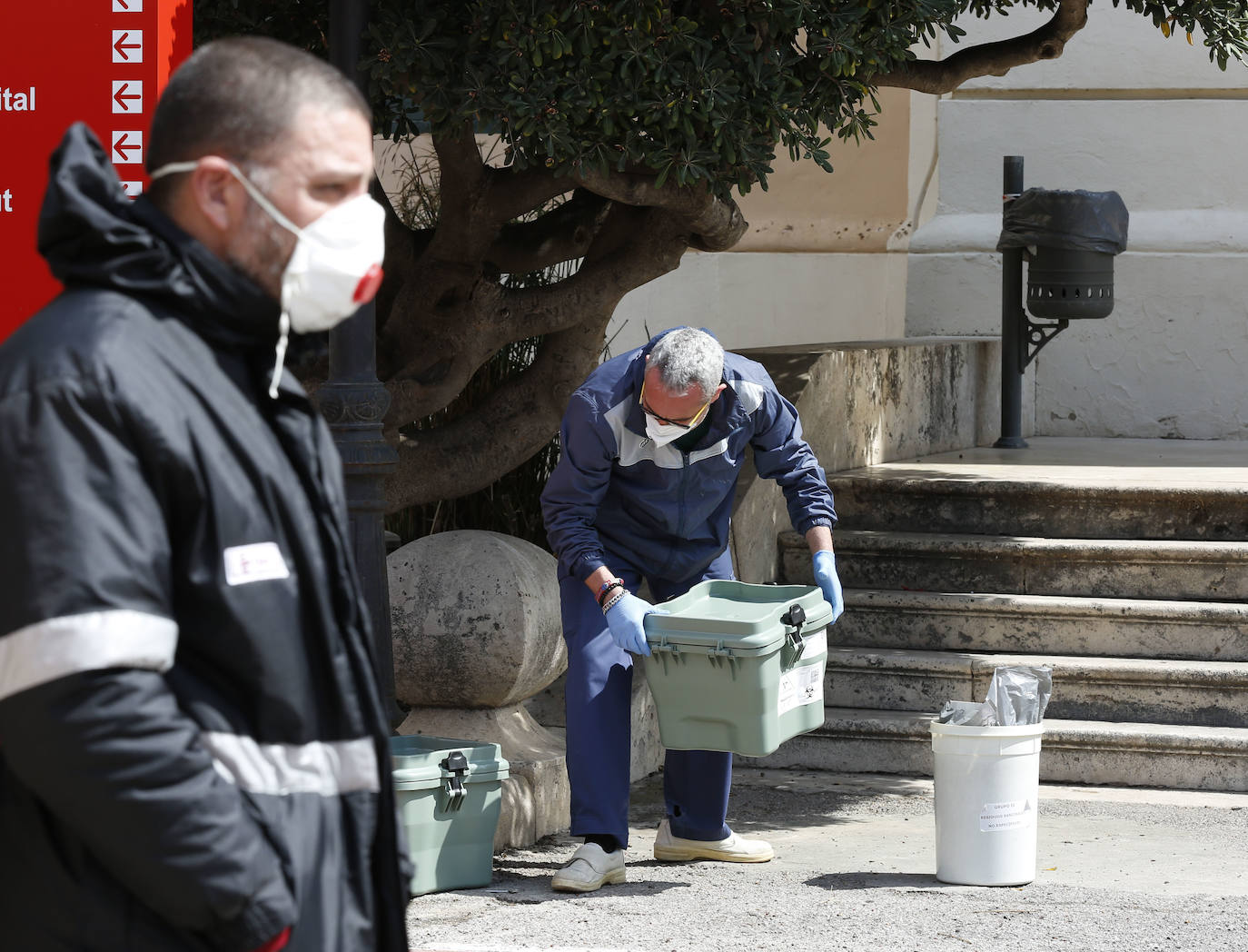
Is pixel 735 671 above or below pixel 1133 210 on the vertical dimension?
below

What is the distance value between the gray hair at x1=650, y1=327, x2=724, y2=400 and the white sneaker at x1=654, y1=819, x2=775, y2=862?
145cm

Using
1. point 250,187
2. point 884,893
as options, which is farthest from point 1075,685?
point 250,187

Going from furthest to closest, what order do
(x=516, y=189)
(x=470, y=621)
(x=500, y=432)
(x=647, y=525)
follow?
(x=500, y=432), (x=516, y=189), (x=470, y=621), (x=647, y=525)

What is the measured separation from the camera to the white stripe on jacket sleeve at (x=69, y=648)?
5.82 ft

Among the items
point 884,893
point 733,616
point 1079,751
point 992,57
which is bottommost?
point 884,893

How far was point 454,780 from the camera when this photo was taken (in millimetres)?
5066

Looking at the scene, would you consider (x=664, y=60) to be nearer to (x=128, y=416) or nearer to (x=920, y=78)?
(x=920, y=78)

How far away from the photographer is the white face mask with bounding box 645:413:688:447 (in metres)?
5.16

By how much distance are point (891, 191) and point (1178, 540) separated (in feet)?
13.8

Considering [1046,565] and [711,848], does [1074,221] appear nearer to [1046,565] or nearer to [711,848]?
[1046,565]

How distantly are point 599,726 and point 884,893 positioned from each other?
3.11 ft

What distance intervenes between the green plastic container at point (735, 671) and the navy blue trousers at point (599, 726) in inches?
9.3

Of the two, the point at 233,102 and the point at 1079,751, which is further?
the point at 1079,751

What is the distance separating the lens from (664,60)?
5238mm
